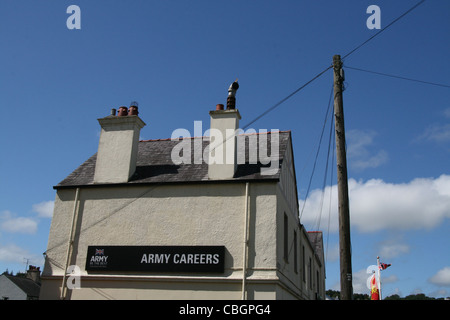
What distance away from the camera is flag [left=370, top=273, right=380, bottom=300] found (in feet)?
75.8

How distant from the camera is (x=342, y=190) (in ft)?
32.9

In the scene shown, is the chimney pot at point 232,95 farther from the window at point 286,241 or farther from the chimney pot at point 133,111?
the window at point 286,241

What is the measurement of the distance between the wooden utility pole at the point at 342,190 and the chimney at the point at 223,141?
4.48 meters

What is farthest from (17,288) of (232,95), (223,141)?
(232,95)

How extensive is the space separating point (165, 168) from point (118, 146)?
200 cm

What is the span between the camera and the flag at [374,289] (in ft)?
75.8

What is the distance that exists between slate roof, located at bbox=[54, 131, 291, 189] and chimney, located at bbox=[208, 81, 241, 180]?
1.20 feet

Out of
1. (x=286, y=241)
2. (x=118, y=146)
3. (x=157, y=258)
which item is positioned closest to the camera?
(x=157, y=258)

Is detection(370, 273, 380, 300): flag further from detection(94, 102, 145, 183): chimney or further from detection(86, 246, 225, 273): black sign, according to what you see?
detection(94, 102, 145, 183): chimney

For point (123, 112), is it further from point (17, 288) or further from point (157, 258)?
point (17, 288)

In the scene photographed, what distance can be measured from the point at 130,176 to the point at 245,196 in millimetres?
4517

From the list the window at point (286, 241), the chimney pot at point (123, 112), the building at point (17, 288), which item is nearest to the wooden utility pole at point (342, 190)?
the window at point (286, 241)

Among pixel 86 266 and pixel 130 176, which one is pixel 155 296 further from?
pixel 130 176
